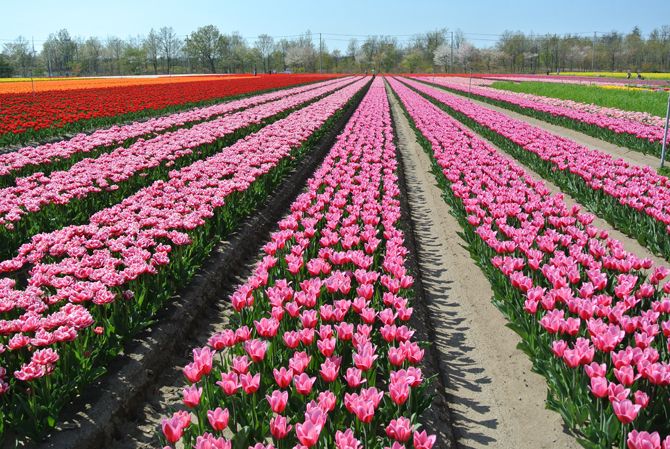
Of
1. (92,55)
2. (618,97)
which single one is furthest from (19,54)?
(618,97)

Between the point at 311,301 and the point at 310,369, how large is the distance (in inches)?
28.9

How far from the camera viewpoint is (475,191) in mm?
8172

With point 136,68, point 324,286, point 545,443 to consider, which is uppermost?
point 136,68

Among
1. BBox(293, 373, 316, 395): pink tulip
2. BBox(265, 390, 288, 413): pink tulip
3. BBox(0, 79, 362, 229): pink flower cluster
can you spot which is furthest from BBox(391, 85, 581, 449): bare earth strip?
BBox(0, 79, 362, 229): pink flower cluster

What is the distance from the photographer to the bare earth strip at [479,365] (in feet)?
11.3

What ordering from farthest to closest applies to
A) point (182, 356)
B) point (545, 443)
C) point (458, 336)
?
point (458, 336)
point (182, 356)
point (545, 443)

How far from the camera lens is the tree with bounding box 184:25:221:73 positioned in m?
116

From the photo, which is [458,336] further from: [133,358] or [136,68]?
[136,68]

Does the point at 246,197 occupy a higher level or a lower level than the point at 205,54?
lower

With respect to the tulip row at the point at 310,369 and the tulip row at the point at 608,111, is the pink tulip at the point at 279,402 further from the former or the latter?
the tulip row at the point at 608,111

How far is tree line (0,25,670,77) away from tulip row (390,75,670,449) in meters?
106

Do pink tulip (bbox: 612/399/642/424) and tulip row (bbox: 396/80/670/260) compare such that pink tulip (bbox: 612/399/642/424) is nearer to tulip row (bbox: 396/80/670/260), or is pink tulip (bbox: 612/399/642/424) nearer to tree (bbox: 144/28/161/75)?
tulip row (bbox: 396/80/670/260)

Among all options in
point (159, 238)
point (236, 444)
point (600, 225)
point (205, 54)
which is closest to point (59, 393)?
point (236, 444)

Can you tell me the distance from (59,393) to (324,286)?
228 centimetres
